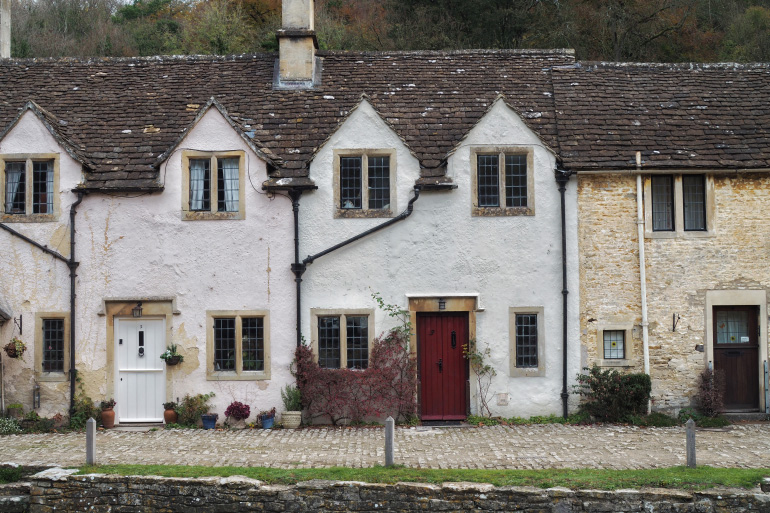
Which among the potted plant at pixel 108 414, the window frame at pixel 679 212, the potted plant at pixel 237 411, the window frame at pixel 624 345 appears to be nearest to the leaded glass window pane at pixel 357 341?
the potted plant at pixel 237 411

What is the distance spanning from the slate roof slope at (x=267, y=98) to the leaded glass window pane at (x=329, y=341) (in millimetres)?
3395

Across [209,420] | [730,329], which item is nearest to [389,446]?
[209,420]

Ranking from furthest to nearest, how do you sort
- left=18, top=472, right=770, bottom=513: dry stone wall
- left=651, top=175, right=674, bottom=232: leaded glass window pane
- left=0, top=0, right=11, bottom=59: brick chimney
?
left=0, top=0, right=11, bottom=59: brick chimney
left=651, top=175, right=674, bottom=232: leaded glass window pane
left=18, top=472, right=770, bottom=513: dry stone wall

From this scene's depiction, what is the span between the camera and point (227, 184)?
17422 mm

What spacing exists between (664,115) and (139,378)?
13.9 m

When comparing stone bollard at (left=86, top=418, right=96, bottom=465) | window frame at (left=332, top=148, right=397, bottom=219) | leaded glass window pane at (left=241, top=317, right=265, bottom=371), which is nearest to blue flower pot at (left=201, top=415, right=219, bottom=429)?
leaded glass window pane at (left=241, top=317, right=265, bottom=371)

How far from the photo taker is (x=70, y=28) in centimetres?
4262

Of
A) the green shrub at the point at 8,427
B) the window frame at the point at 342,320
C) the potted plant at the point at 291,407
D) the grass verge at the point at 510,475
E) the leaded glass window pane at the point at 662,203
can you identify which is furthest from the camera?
the leaded glass window pane at the point at 662,203

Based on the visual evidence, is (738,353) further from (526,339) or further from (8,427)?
(8,427)

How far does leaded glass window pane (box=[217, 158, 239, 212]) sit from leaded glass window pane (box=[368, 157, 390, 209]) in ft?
10.1

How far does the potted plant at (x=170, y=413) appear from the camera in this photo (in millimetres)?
16734

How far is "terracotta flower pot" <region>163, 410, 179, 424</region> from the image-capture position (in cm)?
1673

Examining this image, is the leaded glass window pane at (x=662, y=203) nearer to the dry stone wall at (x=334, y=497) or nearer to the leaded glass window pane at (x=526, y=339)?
the leaded glass window pane at (x=526, y=339)

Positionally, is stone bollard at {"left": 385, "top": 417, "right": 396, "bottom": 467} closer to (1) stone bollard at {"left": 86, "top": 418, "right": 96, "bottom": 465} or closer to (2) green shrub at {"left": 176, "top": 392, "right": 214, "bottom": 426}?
(1) stone bollard at {"left": 86, "top": 418, "right": 96, "bottom": 465}
